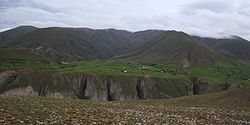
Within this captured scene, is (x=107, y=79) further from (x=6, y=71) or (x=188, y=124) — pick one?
(x=188, y=124)

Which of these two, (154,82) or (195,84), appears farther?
(195,84)

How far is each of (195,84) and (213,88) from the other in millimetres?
10307

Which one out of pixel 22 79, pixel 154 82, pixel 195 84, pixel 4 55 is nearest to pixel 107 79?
pixel 154 82

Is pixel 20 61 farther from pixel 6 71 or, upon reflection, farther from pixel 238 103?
pixel 238 103

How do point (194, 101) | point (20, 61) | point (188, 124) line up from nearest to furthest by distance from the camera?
1. point (188, 124)
2. point (194, 101)
3. point (20, 61)

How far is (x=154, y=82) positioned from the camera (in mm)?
151875

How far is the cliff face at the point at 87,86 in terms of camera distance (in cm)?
13412

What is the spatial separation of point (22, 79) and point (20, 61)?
137ft

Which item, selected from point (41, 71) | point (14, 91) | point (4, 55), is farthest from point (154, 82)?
point (4, 55)

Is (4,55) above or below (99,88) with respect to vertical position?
above

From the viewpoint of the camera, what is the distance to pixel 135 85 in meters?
147

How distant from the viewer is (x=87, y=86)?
140375mm

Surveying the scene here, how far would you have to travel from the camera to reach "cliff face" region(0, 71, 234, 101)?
134 meters

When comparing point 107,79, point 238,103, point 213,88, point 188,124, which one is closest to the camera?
point 188,124
